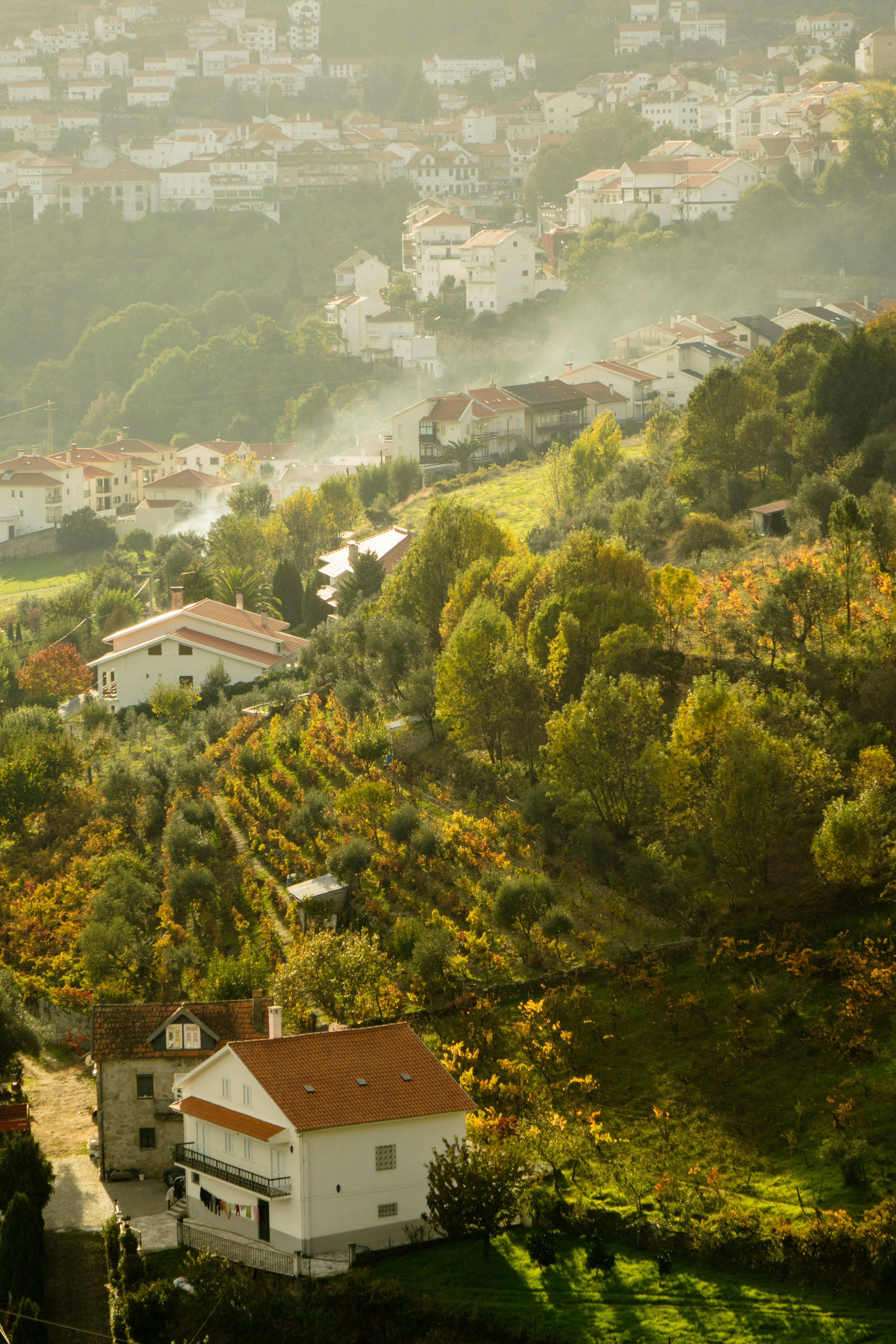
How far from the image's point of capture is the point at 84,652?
2479 inches

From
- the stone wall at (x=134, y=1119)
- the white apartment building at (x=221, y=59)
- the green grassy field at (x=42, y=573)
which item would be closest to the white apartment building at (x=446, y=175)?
the white apartment building at (x=221, y=59)

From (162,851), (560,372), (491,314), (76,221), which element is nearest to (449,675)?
(162,851)

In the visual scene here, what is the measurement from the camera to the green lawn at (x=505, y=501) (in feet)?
216

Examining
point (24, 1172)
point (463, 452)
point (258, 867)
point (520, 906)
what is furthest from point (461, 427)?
point (24, 1172)

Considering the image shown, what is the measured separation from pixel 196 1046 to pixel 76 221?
455ft

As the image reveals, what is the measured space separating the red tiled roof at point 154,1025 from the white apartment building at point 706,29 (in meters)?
176

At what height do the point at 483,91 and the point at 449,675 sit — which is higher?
the point at 483,91

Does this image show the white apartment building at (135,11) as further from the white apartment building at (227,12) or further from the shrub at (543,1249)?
the shrub at (543,1249)

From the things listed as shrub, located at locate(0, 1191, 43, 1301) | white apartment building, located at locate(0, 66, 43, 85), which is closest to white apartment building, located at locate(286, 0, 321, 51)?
white apartment building, located at locate(0, 66, 43, 85)

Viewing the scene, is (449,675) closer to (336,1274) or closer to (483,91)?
(336,1274)

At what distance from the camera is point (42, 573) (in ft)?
294

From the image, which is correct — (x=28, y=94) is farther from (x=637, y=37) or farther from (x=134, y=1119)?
(x=134, y=1119)

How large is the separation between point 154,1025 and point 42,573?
65792 millimetres

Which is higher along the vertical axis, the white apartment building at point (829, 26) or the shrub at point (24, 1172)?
the white apartment building at point (829, 26)
